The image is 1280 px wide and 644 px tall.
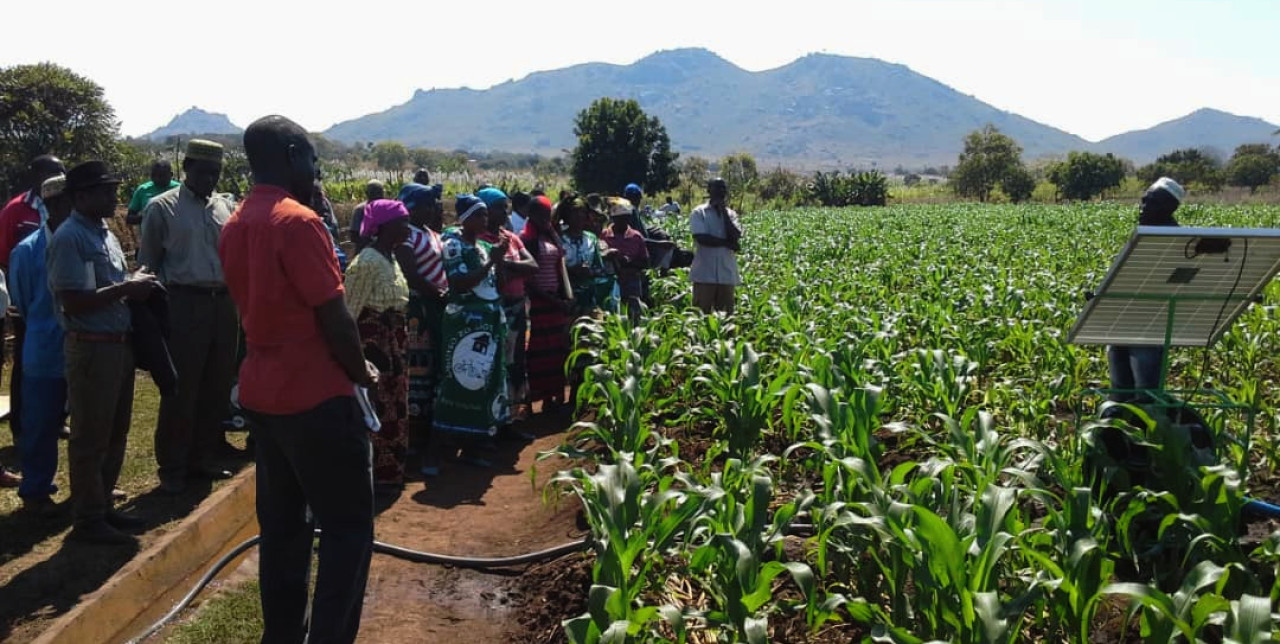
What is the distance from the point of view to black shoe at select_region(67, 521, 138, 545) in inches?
180

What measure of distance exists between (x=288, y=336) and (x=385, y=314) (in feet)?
7.60

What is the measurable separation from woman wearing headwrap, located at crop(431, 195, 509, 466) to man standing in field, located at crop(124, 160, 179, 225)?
8.82ft

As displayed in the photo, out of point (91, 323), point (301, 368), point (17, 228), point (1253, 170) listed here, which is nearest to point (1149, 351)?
point (301, 368)

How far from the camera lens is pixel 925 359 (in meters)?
5.55

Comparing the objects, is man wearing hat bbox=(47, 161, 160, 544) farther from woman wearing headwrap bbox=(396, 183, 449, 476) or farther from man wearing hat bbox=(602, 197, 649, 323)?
man wearing hat bbox=(602, 197, 649, 323)

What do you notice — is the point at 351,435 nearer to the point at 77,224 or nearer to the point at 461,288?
the point at 77,224

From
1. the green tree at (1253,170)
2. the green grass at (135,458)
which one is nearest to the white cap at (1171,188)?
the green grass at (135,458)

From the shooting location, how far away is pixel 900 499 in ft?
11.9

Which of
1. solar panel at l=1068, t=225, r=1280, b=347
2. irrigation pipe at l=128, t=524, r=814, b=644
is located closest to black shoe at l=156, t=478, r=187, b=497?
irrigation pipe at l=128, t=524, r=814, b=644

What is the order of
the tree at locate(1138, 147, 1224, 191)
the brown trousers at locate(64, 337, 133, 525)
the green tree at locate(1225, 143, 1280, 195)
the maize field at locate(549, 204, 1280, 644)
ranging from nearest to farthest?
the maize field at locate(549, 204, 1280, 644), the brown trousers at locate(64, 337, 133, 525), the tree at locate(1138, 147, 1224, 191), the green tree at locate(1225, 143, 1280, 195)

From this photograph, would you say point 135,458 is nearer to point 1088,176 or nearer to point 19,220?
point 19,220

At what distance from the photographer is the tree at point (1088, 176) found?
6384 centimetres

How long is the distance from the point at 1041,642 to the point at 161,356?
4151mm

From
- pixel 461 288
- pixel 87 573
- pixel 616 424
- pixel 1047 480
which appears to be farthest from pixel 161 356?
pixel 1047 480
